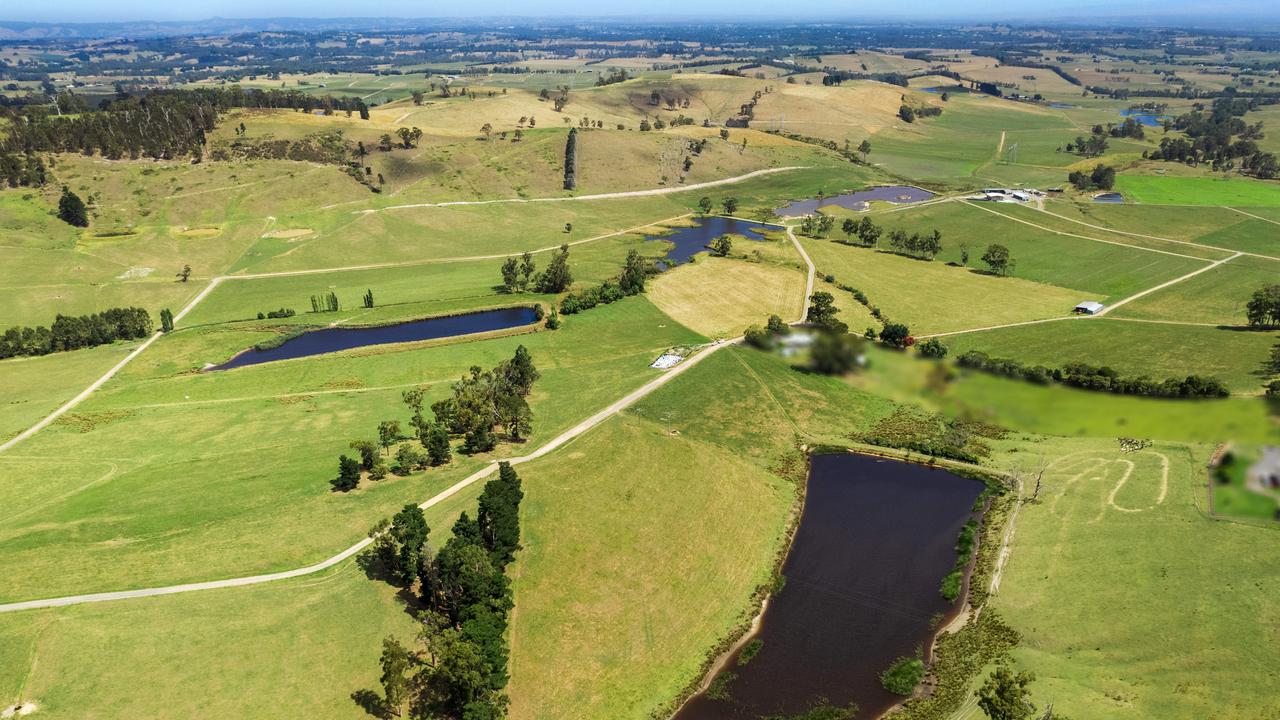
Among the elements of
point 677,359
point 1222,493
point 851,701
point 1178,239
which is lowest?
point 851,701

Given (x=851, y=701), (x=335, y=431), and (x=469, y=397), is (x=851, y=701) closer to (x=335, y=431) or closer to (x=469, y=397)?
(x=469, y=397)

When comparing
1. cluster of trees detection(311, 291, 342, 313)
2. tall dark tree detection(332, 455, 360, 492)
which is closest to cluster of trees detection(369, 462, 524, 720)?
tall dark tree detection(332, 455, 360, 492)

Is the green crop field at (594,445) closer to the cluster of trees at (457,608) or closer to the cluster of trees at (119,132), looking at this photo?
the cluster of trees at (457,608)

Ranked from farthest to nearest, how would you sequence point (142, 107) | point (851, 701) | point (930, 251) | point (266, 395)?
point (142, 107), point (930, 251), point (266, 395), point (851, 701)

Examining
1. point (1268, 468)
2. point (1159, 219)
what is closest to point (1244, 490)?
point (1268, 468)

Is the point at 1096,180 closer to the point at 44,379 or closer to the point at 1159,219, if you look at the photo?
the point at 1159,219

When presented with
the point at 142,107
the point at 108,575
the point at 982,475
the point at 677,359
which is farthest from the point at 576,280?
the point at 142,107

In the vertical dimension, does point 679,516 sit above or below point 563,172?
below

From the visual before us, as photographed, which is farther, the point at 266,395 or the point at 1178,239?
the point at 1178,239
